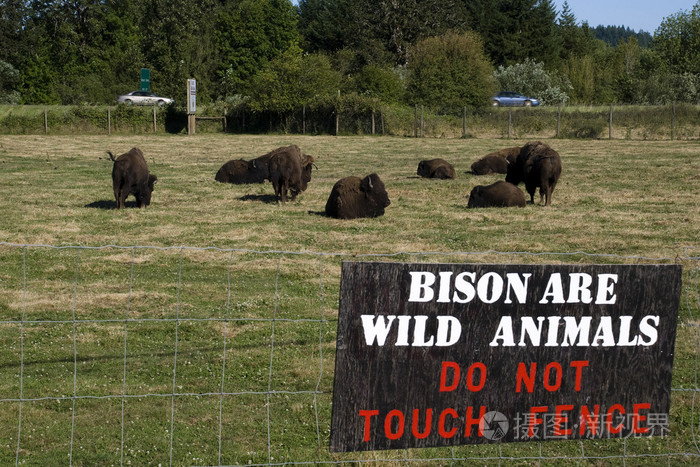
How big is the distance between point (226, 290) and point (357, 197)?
6381mm

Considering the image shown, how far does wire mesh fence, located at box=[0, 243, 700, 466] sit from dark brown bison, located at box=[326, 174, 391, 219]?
4.91 m

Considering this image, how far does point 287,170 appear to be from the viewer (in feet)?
65.6

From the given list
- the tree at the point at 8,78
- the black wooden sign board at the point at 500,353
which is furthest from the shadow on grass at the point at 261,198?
the tree at the point at 8,78

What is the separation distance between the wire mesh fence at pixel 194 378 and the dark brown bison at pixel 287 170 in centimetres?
687

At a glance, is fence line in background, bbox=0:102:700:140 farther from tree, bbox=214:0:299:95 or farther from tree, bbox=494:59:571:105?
tree, bbox=214:0:299:95

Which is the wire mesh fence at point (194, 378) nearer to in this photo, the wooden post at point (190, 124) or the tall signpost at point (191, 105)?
the tall signpost at point (191, 105)

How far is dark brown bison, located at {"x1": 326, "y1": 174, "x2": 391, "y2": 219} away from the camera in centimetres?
1800

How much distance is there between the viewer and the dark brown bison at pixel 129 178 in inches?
750

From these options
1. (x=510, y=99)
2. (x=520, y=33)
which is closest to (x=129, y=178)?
(x=510, y=99)

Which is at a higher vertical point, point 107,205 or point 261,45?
point 261,45

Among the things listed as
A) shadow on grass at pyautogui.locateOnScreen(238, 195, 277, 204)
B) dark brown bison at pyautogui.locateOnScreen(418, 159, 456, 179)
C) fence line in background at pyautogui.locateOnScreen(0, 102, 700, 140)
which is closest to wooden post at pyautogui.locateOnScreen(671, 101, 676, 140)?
fence line in background at pyautogui.locateOnScreen(0, 102, 700, 140)

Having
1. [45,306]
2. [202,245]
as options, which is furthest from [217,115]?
[45,306]

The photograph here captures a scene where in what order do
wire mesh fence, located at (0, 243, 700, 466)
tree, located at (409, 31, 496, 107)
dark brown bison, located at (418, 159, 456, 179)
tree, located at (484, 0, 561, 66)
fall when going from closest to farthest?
1. wire mesh fence, located at (0, 243, 700, 466)
2. dark brown bison, located at (418, 159, 456, 179)
3. tree, located at (409, 31, 496, 107)
4. tree, located at (484, 0, 561, 66)

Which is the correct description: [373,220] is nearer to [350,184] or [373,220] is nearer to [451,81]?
[350,184]
